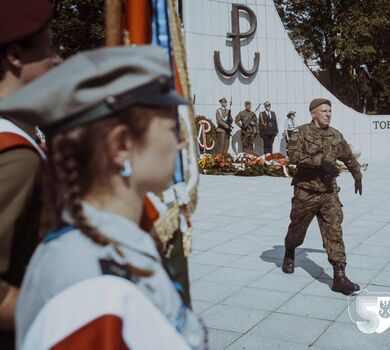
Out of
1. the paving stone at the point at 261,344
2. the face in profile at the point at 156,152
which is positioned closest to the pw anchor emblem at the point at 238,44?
the paving stone at the point at 261,344

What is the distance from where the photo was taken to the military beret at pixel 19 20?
70.1 inches

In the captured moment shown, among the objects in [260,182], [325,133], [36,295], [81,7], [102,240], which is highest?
[81,7]

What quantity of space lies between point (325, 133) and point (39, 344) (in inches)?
205

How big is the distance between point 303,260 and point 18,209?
5.91 m

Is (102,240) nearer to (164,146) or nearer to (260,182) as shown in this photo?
(164,146)

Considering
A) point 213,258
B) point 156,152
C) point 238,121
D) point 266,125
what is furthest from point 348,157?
point 266,125

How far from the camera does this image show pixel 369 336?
15.8ft

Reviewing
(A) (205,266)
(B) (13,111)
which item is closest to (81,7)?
(A) (205,266)

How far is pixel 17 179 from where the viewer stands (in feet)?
5.62

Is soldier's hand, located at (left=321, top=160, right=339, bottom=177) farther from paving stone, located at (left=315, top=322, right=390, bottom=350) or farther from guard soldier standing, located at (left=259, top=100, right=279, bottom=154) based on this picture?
guard soldier standing, located at (left=259, top=100, right=279, bottom=154)

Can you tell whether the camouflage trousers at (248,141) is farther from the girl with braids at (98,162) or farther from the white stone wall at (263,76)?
the girl with braids at (98,162)

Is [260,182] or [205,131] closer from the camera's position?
[260,182]

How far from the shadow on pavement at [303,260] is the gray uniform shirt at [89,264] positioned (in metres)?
5.15

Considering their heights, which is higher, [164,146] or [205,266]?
[164,146]
